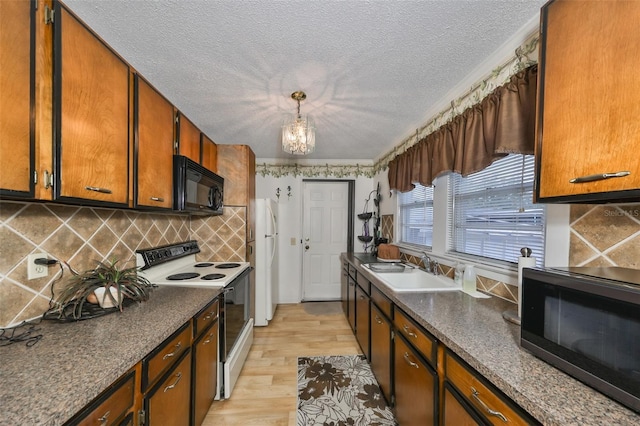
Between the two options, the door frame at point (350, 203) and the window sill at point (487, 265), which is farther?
the door frame at point (350, 203)

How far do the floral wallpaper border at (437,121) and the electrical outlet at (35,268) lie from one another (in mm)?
2472

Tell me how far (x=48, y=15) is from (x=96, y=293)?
1183 mm

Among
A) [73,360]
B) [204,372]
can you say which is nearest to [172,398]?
[204,372]

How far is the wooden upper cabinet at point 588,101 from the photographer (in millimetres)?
678

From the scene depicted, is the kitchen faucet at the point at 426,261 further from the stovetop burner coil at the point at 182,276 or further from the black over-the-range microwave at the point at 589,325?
the stovetop burner coil at the point at 182,276

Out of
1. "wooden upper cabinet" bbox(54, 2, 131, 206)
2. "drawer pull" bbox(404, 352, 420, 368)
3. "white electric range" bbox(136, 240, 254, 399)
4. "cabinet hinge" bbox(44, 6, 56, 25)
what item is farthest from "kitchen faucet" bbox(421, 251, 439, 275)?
"cabinet hinge" bbox(44, 6, 56, 25)

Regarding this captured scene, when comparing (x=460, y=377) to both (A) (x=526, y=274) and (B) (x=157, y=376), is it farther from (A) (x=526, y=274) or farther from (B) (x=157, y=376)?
(B) (x=157, y=376)

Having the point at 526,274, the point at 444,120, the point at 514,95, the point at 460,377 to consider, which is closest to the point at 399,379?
the point at 460,377

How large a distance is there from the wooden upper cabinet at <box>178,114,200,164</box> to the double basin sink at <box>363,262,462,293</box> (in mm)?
1845

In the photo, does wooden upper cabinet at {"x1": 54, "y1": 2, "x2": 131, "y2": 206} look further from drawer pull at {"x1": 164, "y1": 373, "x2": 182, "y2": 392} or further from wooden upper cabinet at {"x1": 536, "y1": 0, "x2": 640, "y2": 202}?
wooden upper cabinet at {"x1": 536, "y1": 0, "x2": 640, "y2": 202}

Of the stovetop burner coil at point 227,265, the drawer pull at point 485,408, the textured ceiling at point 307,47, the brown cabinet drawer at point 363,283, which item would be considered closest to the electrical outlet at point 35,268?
the textured ceiling at point 307,47

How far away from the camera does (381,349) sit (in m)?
1.76

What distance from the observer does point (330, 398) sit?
182cm

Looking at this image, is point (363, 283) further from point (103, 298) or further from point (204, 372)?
point (103, 298)
